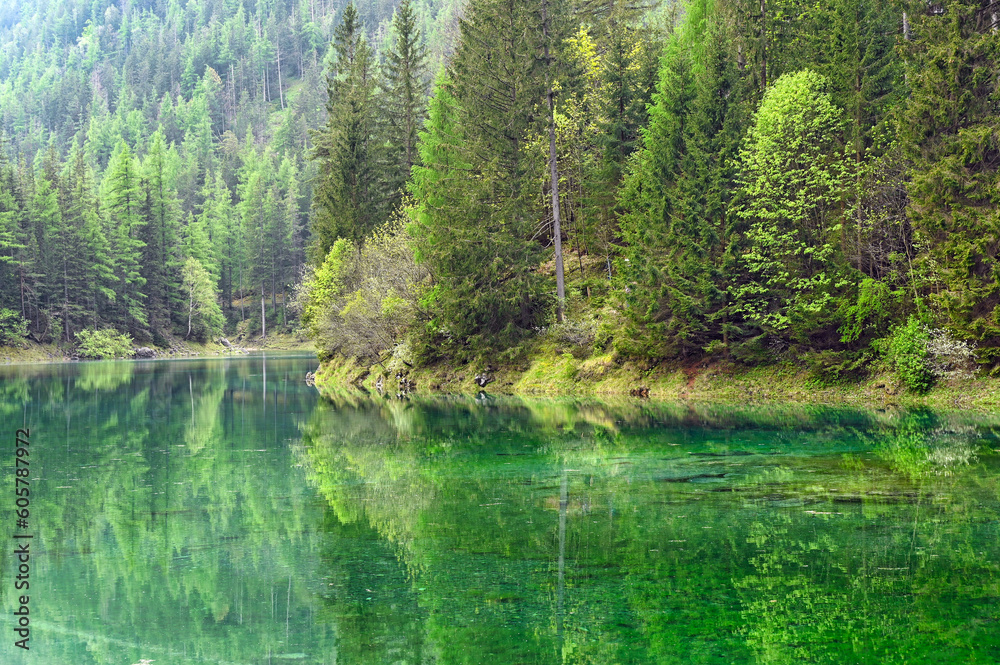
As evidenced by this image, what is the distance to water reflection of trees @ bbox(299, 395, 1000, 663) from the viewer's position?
20.9 feet

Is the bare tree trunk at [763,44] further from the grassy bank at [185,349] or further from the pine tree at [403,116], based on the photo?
the grassy bank at [185,349]

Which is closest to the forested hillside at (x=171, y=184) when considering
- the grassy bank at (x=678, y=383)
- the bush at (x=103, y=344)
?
the bush at (x=103, y=344)

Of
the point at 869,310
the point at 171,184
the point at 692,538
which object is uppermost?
the point at 171,184

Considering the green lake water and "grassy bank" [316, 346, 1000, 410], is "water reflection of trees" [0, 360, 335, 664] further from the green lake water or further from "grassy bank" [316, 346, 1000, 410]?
"grassy bank" [316, 346, 1000, 410]

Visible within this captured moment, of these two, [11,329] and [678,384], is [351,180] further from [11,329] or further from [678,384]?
[11,329]

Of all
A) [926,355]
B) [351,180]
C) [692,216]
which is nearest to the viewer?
[926,355]

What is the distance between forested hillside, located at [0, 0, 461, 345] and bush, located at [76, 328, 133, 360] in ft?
3.42

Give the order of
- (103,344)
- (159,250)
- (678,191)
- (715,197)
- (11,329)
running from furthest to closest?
(159,250) < (103,344) < (11,329) < (678,191) < (715,197)

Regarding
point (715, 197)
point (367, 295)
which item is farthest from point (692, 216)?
point (367, 295)

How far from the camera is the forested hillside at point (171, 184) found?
3140 inches

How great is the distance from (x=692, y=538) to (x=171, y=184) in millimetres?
123827

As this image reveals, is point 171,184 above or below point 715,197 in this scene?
above

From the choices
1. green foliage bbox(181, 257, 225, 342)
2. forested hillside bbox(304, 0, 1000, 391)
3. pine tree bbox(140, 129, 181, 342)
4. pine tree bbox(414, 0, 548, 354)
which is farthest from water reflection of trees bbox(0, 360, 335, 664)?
green foliage bbox(181, 257, 225, 342)

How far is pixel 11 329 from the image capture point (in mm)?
73125
